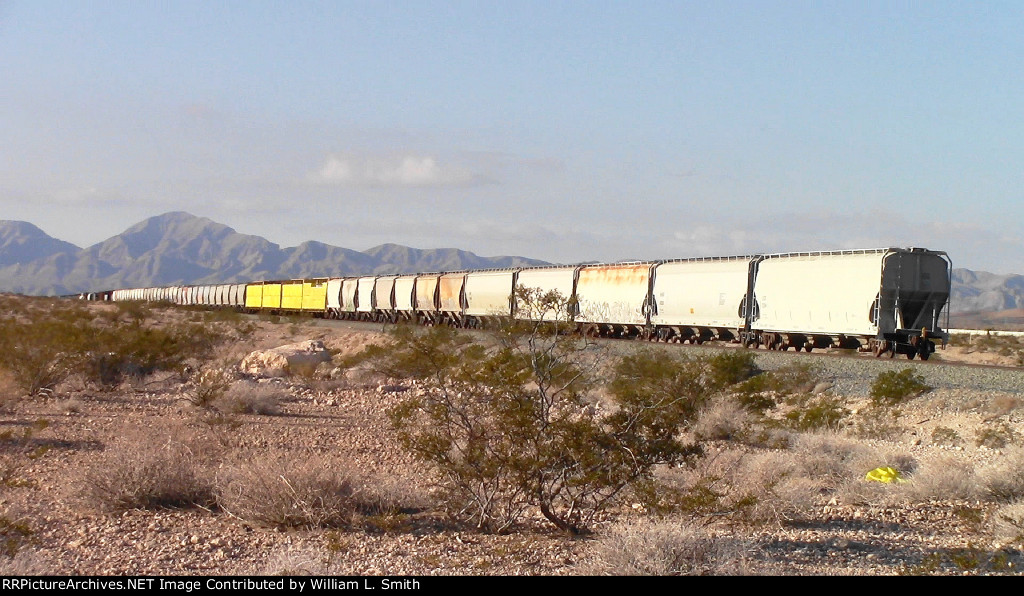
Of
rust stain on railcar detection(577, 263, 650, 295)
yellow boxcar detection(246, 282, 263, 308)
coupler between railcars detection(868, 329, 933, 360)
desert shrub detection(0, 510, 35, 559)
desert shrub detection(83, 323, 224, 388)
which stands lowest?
desert shrub detection(0, 510, 35, 559)

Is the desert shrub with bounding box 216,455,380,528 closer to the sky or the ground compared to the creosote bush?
closer to the ground

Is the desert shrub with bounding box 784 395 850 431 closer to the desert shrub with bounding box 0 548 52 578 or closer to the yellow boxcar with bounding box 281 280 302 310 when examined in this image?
the desert shrub with bounding box 0 548 52 578

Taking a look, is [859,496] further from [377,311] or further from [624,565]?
[377,311]

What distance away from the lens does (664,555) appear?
692 cm

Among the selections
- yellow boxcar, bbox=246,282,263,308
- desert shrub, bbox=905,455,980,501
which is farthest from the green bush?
yellow boxcar, bbox=246,282,263,308

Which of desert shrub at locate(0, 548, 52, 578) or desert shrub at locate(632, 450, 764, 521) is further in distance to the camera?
desert shrub at locate(632, 450, 764, 521)

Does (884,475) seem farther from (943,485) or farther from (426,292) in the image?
(426,292)

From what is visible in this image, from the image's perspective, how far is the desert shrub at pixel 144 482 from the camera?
9195mm

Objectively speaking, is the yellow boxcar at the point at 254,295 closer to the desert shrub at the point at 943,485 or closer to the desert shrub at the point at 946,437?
the desert shrub at the point at 946,437

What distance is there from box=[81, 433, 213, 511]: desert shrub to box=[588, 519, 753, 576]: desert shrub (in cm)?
471

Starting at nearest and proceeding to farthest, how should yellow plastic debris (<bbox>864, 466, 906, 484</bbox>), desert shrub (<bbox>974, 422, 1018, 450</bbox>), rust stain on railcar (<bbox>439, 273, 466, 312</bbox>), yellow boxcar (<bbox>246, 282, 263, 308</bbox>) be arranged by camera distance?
yellow plastic debris (<bbox>864, 466, 906, 484</bbox>), desert shrub (<bbox>974, 422, 1018, 450</bbox>), rust stain on railcar (<bbox>439, 273, 466, 312</bbox>), yellow boxcar (<bbox>246, 282, 263, 308</bbox>)

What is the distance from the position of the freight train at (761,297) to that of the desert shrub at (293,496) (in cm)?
645

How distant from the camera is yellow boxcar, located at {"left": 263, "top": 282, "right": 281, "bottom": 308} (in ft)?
214

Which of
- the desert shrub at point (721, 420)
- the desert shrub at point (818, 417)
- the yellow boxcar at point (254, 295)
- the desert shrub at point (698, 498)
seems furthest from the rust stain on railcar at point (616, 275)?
the yellow boxcar at point (254, 295)
